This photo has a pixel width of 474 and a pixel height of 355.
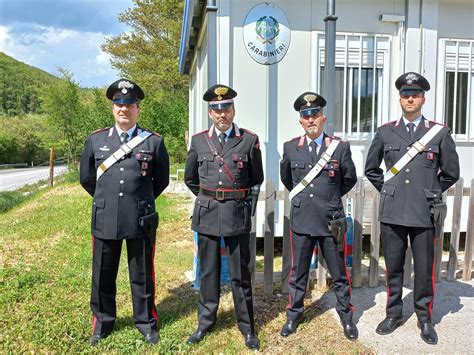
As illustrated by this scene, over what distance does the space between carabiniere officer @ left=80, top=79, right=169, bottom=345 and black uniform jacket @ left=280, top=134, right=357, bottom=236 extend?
1.13 m

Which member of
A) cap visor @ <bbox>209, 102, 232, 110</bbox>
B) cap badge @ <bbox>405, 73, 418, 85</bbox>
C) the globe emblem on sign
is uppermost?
the globe emblem on sign

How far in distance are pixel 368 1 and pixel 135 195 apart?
4.46 metres

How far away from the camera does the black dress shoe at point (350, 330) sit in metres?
3.53

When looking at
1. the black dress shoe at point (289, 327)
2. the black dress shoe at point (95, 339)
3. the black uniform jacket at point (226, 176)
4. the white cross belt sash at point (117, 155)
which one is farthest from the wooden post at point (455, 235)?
the black dress shoe at point (95, 339)

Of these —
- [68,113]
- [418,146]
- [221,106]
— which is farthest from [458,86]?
[68,113]

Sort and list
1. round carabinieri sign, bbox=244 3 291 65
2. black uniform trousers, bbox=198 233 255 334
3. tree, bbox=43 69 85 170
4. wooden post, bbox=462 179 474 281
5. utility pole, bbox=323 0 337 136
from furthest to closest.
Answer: tree, bbox=43 69 85 170, round carabinieri sign, bbox=244 3 291 65, utility pole, bbox=323 0 337 136, wooden post, bbox=462 179 474 281, black uniform trousers, bbox=198 233 255 334

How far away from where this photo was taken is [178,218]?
348 inches

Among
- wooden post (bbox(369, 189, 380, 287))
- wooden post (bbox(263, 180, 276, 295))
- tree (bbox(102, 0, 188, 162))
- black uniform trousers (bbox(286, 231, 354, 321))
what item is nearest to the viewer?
black uniform trousers (bbox(286, 231, 354, 321))

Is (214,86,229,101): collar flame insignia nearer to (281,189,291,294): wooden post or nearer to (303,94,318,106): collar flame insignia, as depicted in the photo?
(303,94,318,106): collar flame insignia

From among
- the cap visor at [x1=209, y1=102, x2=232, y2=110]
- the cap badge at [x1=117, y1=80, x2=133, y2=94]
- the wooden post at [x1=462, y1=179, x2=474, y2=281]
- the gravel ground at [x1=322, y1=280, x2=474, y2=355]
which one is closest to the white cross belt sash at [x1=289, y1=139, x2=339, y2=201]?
the cap visor at [x1=209, y1=102, x2=232, y2=110]

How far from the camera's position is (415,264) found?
3.61 meters

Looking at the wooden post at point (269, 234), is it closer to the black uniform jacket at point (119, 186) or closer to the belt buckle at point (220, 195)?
the belt buckle at point (220, 195)

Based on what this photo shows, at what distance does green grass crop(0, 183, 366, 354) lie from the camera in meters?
3.44

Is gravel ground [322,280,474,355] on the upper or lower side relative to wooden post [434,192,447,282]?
lower
